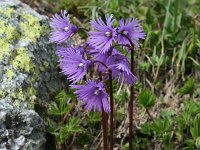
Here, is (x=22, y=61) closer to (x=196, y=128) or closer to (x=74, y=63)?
(x=74, y=63)

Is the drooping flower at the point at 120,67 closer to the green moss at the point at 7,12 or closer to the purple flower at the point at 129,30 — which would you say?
the purple flower at the point at 129,30

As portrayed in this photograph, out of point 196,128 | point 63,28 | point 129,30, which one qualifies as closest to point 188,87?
point 196,128

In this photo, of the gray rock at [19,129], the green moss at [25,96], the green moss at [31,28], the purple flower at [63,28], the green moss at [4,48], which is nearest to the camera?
the purple flower at [63,28]

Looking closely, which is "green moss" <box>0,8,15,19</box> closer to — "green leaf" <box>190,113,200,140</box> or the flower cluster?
the flower cluster

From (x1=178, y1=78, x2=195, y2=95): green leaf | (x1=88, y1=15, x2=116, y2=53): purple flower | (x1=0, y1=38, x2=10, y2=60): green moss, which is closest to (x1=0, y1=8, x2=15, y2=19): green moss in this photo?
(x1=0, y1=38, x2=10, y2=60): green moss

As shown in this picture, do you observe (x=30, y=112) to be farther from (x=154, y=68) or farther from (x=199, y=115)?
(x=154, y=68)

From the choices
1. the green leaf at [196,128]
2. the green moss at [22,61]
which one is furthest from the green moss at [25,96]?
the green leaf at [196,128]
